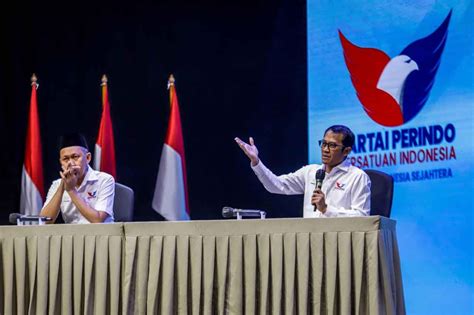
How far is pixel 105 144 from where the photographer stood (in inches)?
221

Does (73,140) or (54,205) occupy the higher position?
(73,140)

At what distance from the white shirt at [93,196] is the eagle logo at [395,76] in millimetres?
1721

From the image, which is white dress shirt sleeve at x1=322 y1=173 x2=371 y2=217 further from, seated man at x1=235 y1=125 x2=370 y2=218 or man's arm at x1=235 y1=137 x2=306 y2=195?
man's arm at x1=235 y1=137 x2=306 y2=195

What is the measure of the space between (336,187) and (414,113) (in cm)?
117

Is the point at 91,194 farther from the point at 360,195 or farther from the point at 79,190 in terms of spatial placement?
the point at 360,195

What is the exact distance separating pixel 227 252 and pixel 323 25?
8.44 ft

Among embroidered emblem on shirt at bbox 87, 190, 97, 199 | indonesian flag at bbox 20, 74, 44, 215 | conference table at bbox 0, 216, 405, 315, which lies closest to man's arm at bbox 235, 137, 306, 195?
embroidered emblem on shirt at bbox 87, 190, 97, 199

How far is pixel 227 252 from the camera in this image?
10.1ft

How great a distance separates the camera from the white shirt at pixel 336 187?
3785 mm

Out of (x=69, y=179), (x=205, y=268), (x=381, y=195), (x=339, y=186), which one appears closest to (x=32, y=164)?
(x=69, y=179)

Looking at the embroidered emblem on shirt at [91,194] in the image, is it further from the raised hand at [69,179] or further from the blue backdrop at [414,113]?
the blue backdrop at [414,113]

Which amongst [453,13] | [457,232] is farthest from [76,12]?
[457,232]

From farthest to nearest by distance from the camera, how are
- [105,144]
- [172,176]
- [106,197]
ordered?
[105,144], [172,176], [106,197]

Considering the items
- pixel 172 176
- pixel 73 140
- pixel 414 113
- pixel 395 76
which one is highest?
pixel 395 76
